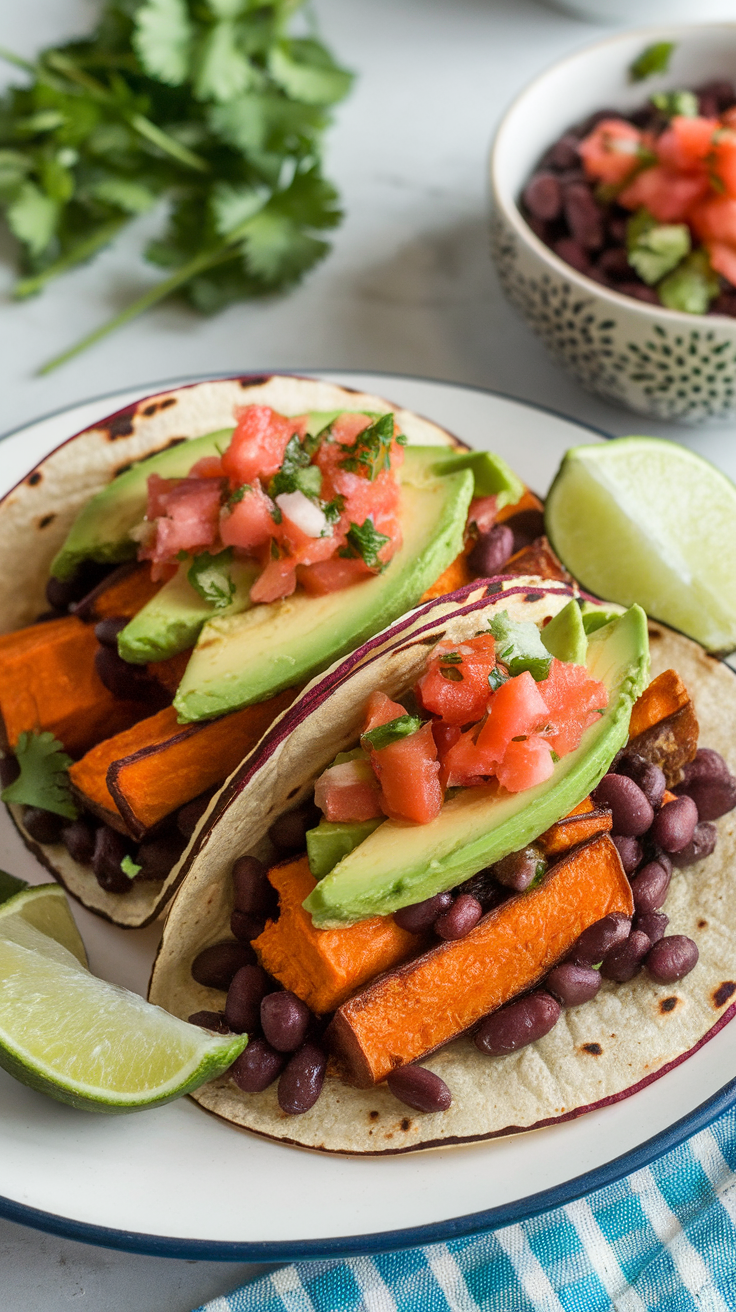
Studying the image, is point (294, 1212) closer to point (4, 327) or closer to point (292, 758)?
point (292, 758)

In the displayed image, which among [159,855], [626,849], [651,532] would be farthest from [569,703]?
[159,855]

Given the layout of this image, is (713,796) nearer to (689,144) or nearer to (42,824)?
(42,824)

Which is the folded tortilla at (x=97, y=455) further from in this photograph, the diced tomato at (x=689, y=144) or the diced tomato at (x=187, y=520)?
the diced tomato at (x=689, y=144)

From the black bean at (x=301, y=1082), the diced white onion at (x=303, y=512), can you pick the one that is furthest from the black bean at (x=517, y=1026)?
the diced white onion at (x=303, y=512)

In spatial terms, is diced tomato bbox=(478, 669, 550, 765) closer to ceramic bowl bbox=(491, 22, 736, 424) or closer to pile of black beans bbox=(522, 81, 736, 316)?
ceramic bowl bbox=(491, 22, 736, 424)

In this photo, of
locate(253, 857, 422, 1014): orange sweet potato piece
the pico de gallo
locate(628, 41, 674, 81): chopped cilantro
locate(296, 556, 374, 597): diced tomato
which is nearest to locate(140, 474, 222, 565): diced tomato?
the pico de gallo

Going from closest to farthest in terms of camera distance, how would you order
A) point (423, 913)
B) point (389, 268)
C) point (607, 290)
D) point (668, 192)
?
point (423, 913)
point (607, 290)
point (668, 192)
point (389, 268)
